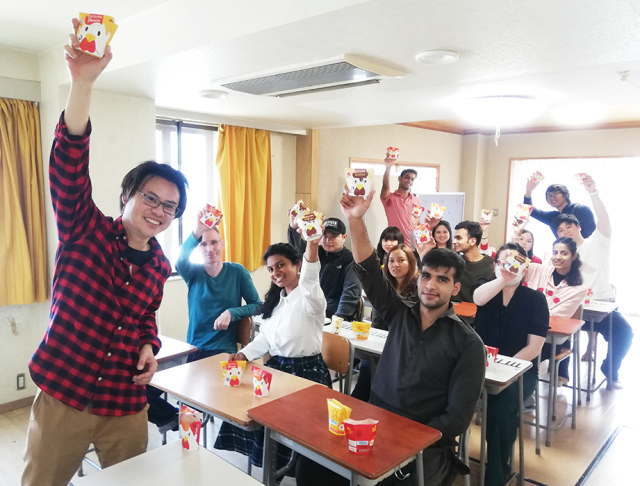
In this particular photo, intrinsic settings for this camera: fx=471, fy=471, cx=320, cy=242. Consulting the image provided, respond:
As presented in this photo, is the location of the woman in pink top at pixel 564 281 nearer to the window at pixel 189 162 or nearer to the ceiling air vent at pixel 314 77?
the ceiling air vent at pixel 314 77

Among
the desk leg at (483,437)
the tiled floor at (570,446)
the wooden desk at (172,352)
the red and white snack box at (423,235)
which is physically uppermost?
the red and white snack box at (423,235)

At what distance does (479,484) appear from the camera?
8.52ft

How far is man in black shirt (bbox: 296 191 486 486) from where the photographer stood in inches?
77.0

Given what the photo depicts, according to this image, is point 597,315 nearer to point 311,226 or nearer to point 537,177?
point 537,177

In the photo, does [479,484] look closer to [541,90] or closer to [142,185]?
[142,185]

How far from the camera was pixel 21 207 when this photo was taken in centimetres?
342

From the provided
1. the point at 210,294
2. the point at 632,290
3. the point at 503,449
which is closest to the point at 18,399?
the point at 210,294

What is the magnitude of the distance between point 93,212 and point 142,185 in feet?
0.54

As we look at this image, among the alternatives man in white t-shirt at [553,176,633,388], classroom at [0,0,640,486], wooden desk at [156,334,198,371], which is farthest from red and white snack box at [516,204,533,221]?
wooden desk at [156,334,198,371]

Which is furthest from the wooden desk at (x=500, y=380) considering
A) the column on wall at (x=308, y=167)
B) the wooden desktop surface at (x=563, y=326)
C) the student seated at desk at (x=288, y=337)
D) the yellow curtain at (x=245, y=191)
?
the column on wall at (x=308, y=167)

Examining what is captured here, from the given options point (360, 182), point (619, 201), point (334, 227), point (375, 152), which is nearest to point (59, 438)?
point (360, 182)

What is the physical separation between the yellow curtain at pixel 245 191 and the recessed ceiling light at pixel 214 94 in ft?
4.08

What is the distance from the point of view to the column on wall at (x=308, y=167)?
5613 millimetres

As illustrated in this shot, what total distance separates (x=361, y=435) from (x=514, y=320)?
1.65 m
